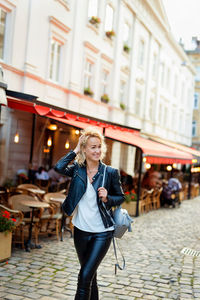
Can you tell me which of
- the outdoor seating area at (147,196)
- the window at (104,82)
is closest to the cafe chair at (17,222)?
the outdoor seating area at (147,196)

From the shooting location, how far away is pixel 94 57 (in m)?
16.2

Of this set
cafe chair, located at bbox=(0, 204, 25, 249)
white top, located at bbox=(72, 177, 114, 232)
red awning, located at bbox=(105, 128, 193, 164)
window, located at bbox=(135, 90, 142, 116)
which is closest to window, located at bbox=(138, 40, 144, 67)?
window, located at bbox=(135, 90, 142, 116)

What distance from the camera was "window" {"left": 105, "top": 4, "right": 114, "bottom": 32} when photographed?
680 inches

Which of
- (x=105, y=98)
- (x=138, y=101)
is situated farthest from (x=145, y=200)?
(x=138, y=101)

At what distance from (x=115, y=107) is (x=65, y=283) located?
1353 cm

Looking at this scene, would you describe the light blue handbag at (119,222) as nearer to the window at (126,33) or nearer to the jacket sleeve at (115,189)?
the jacket sleeve at (115,189)

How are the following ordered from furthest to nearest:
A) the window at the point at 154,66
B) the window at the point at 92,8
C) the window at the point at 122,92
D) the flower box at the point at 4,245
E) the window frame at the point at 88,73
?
the window at the point at 154,66
the window at the point at 122,92
the window frame at the point at 88,73
the window at the point at 92,8
the flower box at the point at 4,245

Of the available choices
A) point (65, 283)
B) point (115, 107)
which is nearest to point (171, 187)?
point (115, 107)

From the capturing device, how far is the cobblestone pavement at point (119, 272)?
15.8ft

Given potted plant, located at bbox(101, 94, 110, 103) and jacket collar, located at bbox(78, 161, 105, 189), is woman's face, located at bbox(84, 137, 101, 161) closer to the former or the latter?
jacket collar, located at bbox(78, 161, 105, 189)

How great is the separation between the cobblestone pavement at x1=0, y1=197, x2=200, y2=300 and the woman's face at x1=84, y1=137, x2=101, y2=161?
2.12 m

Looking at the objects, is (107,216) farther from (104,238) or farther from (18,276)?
(18,276)

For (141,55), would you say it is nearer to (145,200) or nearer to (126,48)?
(126,48)

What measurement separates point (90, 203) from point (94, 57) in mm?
13575
